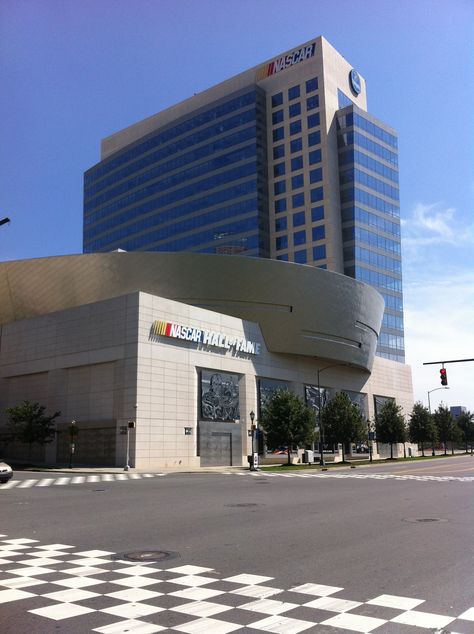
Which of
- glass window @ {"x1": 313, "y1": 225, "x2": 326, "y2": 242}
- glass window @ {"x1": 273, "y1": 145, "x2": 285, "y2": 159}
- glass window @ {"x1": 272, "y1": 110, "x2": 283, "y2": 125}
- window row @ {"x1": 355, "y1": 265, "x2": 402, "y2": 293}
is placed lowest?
window row @ {"x1": 355, "y1": 265, "x2": 402, "y2": 293}

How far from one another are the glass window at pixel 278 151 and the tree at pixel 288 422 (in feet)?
201

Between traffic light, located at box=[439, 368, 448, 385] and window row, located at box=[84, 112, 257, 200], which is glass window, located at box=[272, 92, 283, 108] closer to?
window row, located at box=[84, 112, 257, 200]

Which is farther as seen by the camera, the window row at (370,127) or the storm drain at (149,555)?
the window row at (370,127)

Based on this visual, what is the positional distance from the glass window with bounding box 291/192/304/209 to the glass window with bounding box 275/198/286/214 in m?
1.71

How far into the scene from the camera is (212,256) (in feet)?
181

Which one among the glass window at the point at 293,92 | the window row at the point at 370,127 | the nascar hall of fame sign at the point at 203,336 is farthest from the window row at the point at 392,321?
the nascar hall of fame sign at the point at 203,336

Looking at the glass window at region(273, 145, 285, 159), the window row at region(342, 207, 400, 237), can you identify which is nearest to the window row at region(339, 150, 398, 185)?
the window row at region(342, 207, 400, 237)

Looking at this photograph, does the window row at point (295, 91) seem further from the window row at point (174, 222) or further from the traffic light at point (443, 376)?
the traffic light at point (443, 376)

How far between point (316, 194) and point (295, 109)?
17.8m

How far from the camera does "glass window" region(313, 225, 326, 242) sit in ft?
310

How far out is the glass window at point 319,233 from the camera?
310 feet

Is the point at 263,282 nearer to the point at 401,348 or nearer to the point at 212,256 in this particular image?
the point at 212,256

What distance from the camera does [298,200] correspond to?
325 feet

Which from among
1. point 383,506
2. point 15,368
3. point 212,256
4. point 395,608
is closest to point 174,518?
point 383,506
